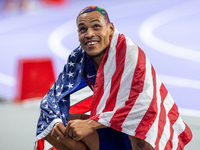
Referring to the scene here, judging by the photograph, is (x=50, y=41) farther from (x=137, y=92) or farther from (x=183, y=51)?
(x=137, y=92)

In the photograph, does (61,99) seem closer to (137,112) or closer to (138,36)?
(137,112)

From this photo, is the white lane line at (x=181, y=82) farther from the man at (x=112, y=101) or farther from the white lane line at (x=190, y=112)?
the man at (x=112, y=101)

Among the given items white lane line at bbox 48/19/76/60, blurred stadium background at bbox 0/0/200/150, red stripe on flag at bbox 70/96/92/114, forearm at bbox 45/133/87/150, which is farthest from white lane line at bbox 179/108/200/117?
white lane line at bbox 48/19/76/60

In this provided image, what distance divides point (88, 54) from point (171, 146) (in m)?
0.67

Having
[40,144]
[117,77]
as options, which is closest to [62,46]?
[40,144]

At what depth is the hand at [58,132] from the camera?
69.7 inches

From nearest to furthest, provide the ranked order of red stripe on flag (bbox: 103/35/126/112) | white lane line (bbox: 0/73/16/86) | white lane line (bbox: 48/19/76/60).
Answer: red stripe on flag (bbox: 103/35/126/112)
white lane line (bbox: 0/73/16/86)
white lane line (bbox: 48/19/76/60)

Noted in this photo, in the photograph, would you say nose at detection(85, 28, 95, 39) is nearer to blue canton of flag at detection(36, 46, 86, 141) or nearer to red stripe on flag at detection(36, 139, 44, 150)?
blue canton of flag at detection(36, 46, 86, 141)

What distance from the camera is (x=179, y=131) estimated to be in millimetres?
1784

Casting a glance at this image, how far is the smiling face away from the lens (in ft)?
6.01

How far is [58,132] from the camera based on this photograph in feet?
5.86

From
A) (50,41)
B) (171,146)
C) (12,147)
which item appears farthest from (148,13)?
(171,146)

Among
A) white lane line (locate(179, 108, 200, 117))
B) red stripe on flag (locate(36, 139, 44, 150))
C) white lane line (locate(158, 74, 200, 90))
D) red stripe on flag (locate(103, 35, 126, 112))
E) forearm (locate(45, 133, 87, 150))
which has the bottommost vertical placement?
white lane line (locate(179, 108, 200, 117))

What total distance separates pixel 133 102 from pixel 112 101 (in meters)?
0.14
